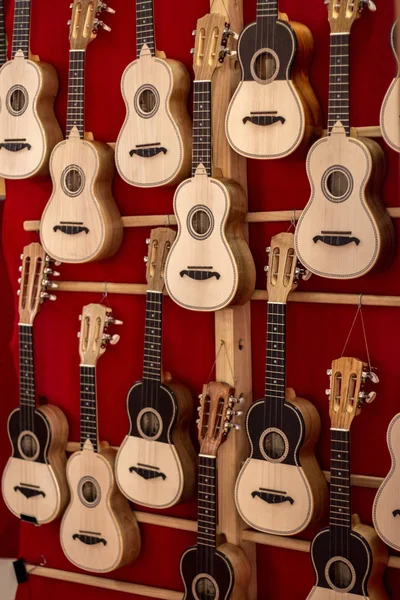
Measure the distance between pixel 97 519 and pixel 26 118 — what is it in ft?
4.44

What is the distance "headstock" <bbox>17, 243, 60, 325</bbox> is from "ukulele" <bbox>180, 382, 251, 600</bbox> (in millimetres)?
697

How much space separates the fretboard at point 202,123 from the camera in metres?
2.64

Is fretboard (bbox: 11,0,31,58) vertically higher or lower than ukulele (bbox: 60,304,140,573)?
higher

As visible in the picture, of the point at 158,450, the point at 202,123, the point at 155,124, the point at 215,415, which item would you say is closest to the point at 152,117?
the point at 155,124

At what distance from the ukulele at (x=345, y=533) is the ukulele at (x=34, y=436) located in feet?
3.22

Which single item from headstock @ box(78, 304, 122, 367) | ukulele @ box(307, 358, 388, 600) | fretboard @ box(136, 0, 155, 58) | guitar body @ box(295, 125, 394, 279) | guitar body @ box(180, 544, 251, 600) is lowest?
guitar body @ box(180, 544, 251, 600)

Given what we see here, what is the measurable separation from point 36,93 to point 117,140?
35 cm

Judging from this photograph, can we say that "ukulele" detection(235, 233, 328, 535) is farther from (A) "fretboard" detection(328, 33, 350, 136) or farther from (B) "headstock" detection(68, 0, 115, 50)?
(B) "headstock" detection(68, 0, 115, 50)

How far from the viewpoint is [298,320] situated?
2686 millimetres

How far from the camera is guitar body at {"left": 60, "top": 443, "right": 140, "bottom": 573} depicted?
115 inches

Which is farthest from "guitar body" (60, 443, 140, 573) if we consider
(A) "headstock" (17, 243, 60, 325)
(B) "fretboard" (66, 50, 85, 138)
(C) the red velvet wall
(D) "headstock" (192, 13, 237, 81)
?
(D) "headstock" (192, 13, 237, 81)

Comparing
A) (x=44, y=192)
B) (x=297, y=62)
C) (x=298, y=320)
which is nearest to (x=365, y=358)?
(x=298, y=320)

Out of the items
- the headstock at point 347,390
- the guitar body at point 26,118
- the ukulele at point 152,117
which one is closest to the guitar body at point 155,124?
the ukulele at point 152,117

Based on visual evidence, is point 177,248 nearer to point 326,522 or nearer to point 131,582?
point 326,522
